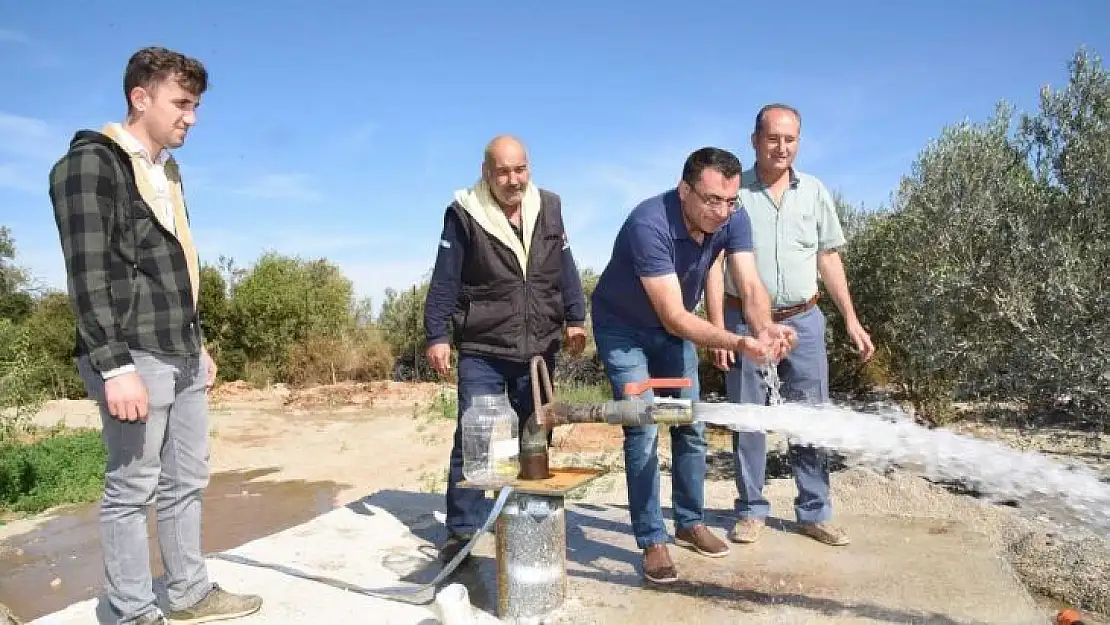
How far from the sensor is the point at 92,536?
7145mm

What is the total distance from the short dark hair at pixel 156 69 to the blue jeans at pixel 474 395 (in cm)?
172

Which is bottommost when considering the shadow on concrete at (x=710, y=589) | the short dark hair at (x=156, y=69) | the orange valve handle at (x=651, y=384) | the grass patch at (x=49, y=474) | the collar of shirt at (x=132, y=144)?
the grass patch at (x=49, y=474)

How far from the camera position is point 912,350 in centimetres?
1072

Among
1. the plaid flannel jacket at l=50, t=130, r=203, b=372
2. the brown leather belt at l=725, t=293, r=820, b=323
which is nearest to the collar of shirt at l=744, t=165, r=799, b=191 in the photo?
the brown leather belt at l=725, t=293, r=820, b=323

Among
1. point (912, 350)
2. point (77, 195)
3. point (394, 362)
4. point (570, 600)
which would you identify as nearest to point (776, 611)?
point (570, 600)

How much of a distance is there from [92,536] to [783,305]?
6.44 metres

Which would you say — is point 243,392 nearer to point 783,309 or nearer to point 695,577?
point 783,309

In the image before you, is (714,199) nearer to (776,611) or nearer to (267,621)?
(776,611)

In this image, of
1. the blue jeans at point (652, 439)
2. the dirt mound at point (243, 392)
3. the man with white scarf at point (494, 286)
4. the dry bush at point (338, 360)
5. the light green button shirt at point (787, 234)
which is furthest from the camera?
the dry bush at point (338, 360)

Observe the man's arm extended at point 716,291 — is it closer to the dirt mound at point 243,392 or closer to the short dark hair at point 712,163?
the short dark hair at point 712,163

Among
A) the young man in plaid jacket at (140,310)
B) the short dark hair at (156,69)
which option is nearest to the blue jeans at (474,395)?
the young man in plaid jacket at (140,310)

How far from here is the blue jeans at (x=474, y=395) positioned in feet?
12.7

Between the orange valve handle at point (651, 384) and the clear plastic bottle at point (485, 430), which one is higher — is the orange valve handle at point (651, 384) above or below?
above

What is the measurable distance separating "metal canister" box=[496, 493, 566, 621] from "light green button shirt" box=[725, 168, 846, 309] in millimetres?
1613
